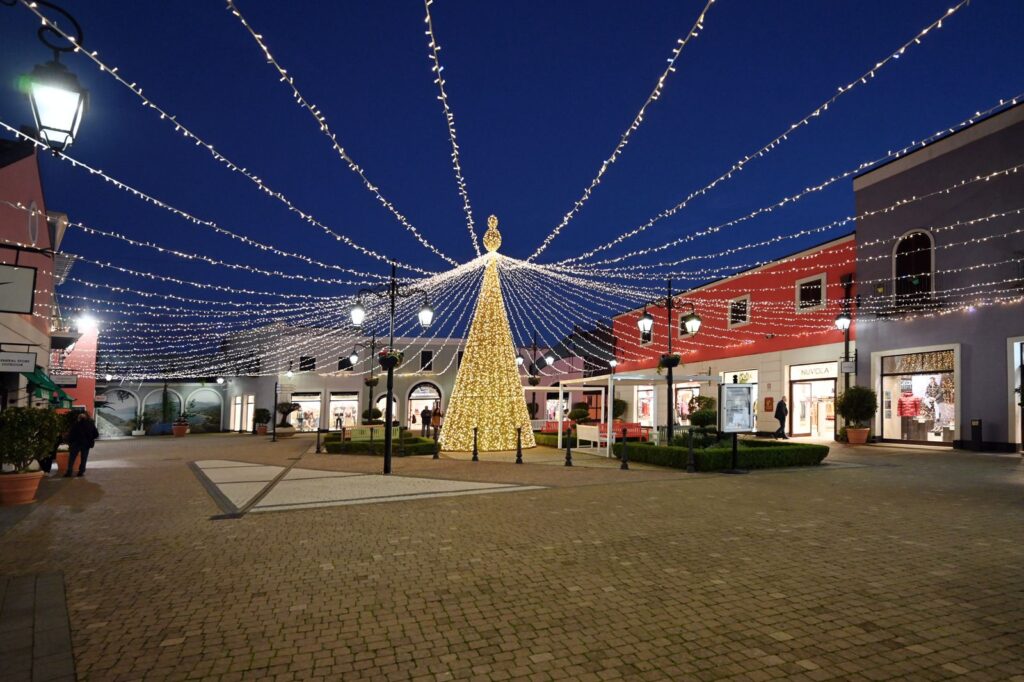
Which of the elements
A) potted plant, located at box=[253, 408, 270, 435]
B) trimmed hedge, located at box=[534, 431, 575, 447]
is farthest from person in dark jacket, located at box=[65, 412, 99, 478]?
potted plant, located at box=[253, 408, 270, 435]

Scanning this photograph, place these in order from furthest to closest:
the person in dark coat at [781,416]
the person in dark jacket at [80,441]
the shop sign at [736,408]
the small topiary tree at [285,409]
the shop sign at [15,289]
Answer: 1. the small topiary tree at [285,409]
2. the person in dark coat at [781,416]
3. the person in dark jacket at [80,441]
4. the shop sign at [736,408]
5. the shop sign at [15,289]

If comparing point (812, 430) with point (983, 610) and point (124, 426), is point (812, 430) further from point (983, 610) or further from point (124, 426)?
point (124, 426)

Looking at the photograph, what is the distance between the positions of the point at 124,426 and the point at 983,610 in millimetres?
42936

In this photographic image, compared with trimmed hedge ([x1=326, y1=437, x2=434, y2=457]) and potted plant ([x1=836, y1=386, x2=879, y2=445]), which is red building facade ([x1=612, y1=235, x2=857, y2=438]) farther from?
trimmed hedge ([x1=326, y1=437, x2=434, y2=457])

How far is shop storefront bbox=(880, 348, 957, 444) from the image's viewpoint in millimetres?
17734

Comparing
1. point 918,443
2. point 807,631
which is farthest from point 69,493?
point 918,443

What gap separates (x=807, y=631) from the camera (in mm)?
3926

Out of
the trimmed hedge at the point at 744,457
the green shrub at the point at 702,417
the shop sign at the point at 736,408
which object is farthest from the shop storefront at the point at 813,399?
the shop sign at the point at 736,408

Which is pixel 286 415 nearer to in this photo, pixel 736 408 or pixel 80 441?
pixel 80 441

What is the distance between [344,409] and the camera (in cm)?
3691

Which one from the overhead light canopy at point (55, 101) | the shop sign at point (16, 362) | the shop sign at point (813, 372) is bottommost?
the shop sign at point (16, 362)

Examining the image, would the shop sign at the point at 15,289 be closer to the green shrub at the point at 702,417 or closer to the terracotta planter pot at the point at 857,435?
the green shrub at the point at 702,417

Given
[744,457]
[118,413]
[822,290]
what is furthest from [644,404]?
[118,413]

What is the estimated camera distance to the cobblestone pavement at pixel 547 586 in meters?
3.51
